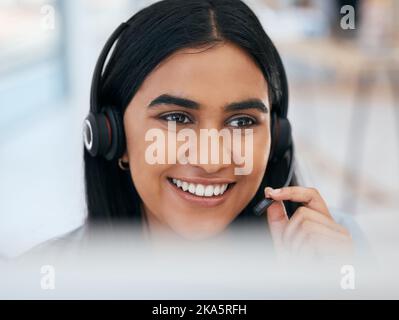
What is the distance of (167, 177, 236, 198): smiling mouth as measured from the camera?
992 millimetres

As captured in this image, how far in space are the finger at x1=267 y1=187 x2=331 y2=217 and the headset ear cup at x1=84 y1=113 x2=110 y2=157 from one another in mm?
284

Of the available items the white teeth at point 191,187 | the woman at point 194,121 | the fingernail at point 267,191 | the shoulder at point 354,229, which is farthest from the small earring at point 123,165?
the shoulder at point 354,229

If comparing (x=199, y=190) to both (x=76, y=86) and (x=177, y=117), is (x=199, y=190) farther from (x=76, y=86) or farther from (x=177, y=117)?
(x=76, y=86)

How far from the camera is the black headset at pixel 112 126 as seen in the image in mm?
946

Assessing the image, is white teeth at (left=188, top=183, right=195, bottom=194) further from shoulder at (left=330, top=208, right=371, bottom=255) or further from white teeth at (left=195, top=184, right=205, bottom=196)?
shoulder at (left=330, top=208, right=371, bottom=255)

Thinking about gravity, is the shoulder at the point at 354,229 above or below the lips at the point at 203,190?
below

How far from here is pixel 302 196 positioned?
979 millimetres

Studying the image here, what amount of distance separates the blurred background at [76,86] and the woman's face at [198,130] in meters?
0.11

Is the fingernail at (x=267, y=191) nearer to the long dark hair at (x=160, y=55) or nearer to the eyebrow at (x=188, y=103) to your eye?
the long dark hair at (x=160, y=55)

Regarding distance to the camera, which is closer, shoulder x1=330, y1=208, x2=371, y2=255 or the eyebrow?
the eyebrow

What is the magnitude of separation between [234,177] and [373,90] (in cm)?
39

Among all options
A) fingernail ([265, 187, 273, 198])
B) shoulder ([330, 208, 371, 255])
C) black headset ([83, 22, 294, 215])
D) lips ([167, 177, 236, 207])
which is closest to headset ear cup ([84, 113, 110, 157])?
black headset ([83, 22, 294, 215])
